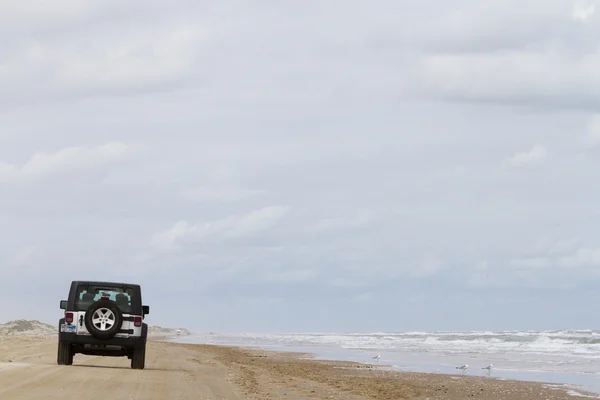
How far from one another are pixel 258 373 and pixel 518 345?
39951mm

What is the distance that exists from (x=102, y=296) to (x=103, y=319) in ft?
2.50

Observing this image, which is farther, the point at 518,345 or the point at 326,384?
the point at 518,345

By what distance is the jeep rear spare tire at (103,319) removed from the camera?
78.0 feet

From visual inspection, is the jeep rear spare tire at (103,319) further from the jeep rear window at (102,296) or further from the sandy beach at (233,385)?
the sandy beach at (233,385)

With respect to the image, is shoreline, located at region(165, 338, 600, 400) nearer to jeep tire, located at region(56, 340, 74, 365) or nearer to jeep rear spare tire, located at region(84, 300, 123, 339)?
jeep rear spare tire, located at region(84, 300, 123, 339)

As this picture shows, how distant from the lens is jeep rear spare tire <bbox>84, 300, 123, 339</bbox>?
23.8m

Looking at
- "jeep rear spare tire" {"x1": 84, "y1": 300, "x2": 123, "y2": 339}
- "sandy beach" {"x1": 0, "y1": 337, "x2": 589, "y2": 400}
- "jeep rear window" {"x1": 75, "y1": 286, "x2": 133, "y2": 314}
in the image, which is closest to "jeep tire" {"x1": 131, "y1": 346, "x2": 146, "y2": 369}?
"sandy beach" {"x1": 0, "y1": 337, "x2": 589, "y2": 400}

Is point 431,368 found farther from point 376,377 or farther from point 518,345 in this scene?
point 518,345

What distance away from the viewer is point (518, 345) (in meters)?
62.7

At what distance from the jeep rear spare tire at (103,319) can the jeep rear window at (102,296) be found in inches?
15.2

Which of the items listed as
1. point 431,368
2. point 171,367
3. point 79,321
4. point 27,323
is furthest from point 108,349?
point 27,323

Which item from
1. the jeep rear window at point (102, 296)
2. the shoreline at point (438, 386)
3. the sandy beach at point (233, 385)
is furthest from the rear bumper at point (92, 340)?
the shoreline at point (438, 386)

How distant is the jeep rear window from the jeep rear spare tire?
1.26 feet

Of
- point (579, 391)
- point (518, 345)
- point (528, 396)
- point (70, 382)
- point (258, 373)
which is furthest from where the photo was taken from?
point (518, 345)
